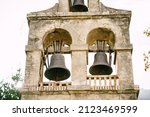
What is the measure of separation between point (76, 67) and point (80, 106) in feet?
7.03

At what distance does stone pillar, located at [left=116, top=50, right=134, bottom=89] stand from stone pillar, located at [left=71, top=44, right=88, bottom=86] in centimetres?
82

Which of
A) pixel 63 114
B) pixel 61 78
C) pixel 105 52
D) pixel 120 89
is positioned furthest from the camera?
pixel 105 52

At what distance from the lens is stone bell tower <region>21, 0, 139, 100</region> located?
8.73m

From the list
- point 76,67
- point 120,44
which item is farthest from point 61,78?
point 120,44

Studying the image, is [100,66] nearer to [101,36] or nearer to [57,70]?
[101,36]

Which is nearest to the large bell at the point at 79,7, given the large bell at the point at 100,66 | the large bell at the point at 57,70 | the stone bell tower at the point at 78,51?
the stone bell tower at the point at 78,51

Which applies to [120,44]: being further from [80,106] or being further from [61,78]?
[80,106]

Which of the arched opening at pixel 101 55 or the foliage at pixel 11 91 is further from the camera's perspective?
the foliage at pixel 11 91

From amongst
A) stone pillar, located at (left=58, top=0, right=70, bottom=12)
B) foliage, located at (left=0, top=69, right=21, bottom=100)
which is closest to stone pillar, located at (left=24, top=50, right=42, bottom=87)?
stone pillar, located at (left=58, top=0, right=70, bottom=12)

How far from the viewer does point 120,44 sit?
9.48 meters

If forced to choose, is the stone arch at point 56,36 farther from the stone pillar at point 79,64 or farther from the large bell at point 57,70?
the large bell at point 57,70

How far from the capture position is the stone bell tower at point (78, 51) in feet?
28.7

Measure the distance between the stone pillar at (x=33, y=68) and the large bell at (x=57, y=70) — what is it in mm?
259

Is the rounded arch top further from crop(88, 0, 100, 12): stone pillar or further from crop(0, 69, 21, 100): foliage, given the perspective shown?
crop(0, 69, 21, 100): foliage
